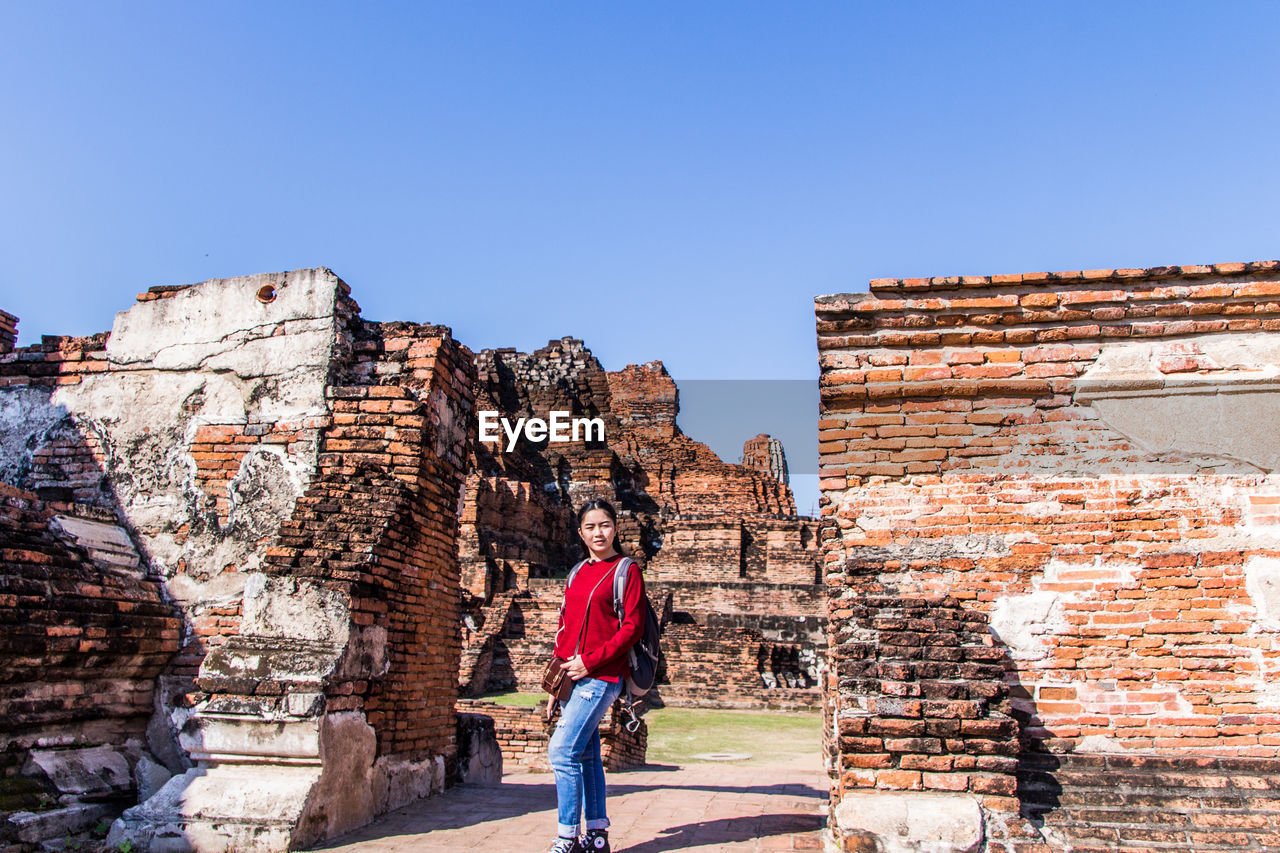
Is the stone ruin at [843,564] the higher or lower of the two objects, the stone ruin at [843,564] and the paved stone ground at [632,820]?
the higher

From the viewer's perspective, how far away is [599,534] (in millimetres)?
3766

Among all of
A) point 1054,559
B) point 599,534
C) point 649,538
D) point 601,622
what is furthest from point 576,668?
point 649,538

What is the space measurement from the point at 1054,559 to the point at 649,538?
68.2ft

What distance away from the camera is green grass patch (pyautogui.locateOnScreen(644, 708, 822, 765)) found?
1037 centimetres

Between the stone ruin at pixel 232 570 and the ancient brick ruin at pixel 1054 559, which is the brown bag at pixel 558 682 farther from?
the stone ruin at pixel 232 570

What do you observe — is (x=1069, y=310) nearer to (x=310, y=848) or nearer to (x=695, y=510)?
(x=310, y=848)

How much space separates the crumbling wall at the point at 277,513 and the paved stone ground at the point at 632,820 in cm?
25

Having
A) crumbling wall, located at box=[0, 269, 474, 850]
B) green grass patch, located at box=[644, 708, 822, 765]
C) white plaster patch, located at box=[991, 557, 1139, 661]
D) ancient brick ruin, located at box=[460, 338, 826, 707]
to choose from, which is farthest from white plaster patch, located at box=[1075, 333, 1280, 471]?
ancient brick ruin, located at box=[460, 338, 826, 707]

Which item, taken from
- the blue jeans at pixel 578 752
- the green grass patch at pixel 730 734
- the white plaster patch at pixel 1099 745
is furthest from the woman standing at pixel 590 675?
the green grass patch at pixel 730 734

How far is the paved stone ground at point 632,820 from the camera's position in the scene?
13.3 ft

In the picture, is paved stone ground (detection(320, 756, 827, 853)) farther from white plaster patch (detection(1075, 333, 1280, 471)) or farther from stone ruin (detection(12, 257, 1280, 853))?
white plaster patch (detection(1075, 333, 1280, 471))

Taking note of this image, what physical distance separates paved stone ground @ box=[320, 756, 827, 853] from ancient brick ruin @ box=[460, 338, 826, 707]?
30.6 ft

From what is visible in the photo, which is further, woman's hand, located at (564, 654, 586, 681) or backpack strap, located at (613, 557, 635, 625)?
backpack strap, located at (613, 557, 635, 625)

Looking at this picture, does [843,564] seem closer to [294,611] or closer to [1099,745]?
[1099,745]
